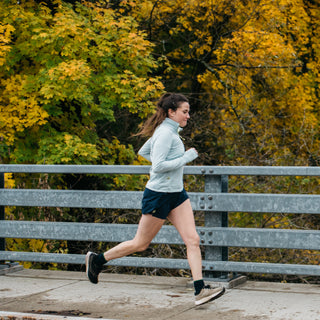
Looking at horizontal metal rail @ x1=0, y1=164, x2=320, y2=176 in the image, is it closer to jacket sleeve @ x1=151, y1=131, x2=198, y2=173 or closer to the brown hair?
the brown hair

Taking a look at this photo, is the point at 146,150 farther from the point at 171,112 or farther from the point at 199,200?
the point at 199,200

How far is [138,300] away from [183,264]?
0.81 metres

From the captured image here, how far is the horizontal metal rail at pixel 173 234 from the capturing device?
257 inches

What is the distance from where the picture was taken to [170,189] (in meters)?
5.90

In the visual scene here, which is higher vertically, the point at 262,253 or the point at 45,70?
the point at 45,70

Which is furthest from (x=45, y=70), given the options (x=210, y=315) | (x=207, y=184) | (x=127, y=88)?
(x=210, y=315)

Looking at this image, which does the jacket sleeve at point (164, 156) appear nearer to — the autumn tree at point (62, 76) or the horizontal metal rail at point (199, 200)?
the horizontal metal rail at point (199, 200)

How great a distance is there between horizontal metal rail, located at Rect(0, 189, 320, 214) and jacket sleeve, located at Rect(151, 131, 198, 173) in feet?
3.88

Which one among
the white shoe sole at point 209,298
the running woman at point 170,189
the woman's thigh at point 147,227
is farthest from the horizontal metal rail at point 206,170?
the white shoe sole at point 209,298

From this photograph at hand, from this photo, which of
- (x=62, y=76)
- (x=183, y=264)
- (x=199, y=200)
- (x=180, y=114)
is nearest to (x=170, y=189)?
(x=180, y=114)

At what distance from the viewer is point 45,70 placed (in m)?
15.1

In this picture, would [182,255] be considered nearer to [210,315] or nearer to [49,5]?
[210,315]

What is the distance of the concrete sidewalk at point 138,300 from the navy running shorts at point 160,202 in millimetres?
849

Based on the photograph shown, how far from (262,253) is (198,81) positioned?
468 inches
